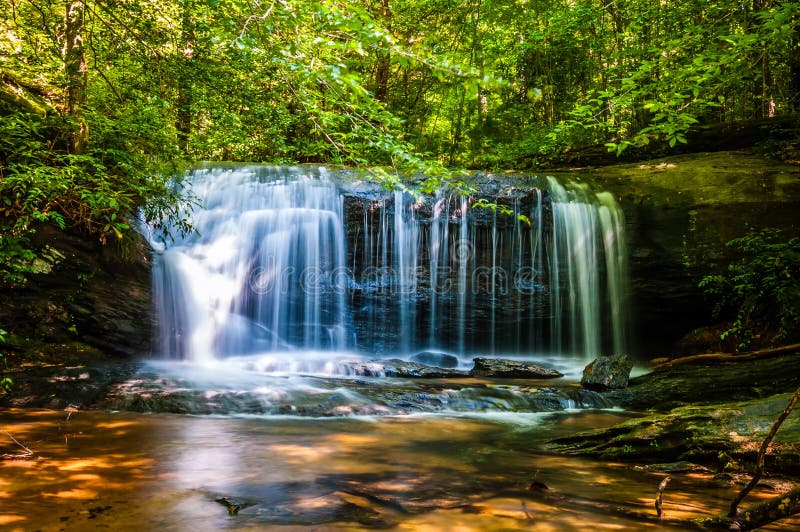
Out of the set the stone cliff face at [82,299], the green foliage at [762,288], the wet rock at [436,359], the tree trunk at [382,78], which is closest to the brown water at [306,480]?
the stone cliff face at [82,299]

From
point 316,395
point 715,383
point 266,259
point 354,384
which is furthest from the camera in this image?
point 266,259

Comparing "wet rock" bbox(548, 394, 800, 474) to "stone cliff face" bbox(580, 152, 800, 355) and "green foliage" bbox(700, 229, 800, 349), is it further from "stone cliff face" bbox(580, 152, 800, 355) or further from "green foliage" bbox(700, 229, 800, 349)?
"stone cliff face" bbox(580, 152, 800, 355)

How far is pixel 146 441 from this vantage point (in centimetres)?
405

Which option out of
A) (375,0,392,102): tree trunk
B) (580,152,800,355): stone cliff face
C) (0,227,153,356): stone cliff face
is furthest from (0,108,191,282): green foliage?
(375,0,392,102): tree trunk

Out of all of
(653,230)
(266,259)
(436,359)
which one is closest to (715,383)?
(653,230)

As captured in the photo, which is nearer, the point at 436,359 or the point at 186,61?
the point at 186,61

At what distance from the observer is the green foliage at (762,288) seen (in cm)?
754

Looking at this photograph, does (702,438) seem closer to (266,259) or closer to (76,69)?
(76,69)

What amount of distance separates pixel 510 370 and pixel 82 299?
6532mm

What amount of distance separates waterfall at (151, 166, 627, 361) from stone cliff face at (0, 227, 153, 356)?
1.83m

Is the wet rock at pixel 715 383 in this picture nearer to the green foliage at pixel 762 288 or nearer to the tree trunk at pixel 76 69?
the green foliage at pixel 762 288

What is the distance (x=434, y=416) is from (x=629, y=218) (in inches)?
258

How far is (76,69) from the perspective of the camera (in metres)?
5.27

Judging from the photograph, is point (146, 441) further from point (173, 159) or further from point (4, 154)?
point (4, 154)
